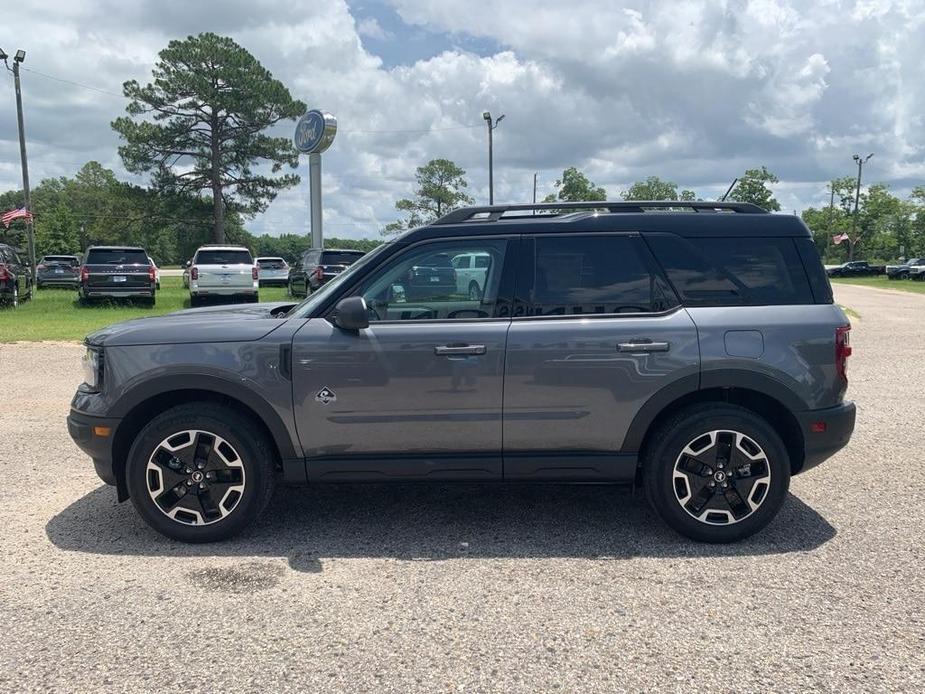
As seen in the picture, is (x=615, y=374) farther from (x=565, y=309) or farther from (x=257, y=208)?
(x=257, y=208)

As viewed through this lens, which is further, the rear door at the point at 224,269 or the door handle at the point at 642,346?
the rear door at the point at 224,269

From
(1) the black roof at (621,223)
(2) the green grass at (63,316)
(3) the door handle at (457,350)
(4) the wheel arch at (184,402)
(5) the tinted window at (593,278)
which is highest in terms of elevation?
(1) the black roof at (621,223)

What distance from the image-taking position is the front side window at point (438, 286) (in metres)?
4.04

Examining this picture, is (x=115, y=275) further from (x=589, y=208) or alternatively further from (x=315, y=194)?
(x=589, y=208)

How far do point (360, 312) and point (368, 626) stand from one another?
5.19 feet

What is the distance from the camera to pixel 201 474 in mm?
4000

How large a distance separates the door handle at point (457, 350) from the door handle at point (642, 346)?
0.75 m

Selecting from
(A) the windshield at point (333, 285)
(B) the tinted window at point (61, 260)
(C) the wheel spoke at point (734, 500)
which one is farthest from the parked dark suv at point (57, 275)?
(C) the wheel spoke at point (734, 500)

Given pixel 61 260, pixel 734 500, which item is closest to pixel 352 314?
pixel 734 500

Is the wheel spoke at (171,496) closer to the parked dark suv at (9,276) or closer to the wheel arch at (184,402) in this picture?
the wheel arch at (184,402)

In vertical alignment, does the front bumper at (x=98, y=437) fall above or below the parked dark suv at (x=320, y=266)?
below

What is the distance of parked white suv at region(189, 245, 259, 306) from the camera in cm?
1952

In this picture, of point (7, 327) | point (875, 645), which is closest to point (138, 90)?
point (7, 327)

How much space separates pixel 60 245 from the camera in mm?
79062
